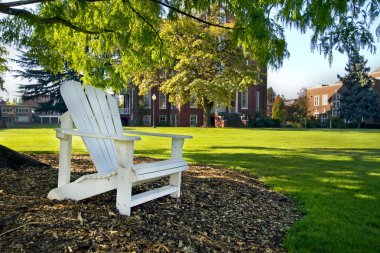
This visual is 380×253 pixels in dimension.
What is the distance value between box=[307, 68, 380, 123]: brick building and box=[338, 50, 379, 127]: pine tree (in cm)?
481

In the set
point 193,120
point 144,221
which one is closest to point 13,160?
point 144,221

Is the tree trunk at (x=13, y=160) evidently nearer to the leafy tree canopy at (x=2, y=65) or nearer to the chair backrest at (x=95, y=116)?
the chair backrest at (x=95, y=116)

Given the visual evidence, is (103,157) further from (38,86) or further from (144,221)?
(38,86)

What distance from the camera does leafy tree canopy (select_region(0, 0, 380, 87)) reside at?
2838 mm

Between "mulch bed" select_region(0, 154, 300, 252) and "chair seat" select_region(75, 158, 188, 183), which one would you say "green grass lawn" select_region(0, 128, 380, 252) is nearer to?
"mulch bed" select_region(0, 154, 300, 252)

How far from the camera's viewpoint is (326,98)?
47.8m

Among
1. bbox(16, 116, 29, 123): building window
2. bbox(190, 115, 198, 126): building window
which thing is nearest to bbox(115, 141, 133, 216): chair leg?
bbox(190, 115, 198, 126): building window

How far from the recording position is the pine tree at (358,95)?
37812 millimetres

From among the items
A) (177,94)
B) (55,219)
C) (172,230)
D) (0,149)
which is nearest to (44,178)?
(0,149)

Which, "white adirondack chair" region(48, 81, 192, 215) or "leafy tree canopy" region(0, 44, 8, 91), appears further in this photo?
"leafy tree canopy" region(0, 44, 8, 91)

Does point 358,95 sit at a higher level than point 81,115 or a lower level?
higher

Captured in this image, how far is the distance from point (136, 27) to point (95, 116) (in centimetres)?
213

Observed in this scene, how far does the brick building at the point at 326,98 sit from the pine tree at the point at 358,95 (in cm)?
481

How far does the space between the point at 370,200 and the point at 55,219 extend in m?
3.80
